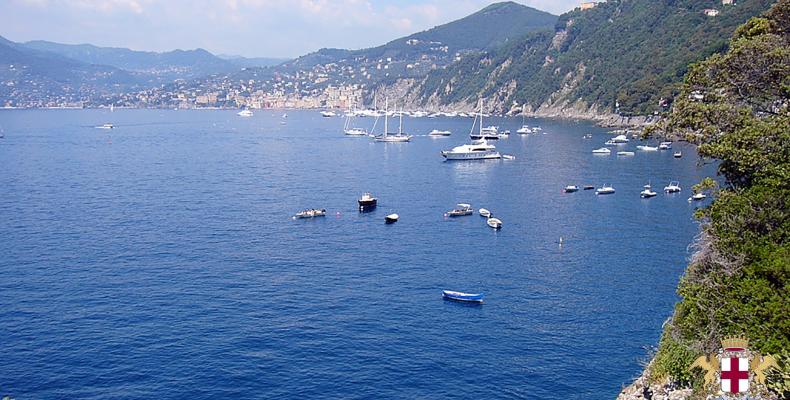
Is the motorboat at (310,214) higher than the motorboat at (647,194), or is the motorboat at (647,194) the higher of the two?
the motorboat at (647,194)

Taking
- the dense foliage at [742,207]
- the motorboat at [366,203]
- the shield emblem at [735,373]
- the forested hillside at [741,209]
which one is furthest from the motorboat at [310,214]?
the shield emblem at [735,373]

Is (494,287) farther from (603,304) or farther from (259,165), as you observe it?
(259,165)

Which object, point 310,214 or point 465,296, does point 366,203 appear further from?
point 465,296

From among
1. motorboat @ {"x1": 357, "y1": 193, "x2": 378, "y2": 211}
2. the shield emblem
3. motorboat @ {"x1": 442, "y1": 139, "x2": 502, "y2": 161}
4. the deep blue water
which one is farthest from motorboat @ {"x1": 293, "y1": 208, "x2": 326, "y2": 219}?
the shield emblem

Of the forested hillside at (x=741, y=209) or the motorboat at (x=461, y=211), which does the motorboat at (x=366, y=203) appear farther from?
the forested hillside at (x=741, y=209)

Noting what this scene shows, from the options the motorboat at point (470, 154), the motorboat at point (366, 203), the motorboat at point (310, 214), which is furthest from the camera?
the motorboat at point (470, 154)

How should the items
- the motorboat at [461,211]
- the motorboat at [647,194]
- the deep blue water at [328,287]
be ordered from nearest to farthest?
the deep blue water at [328,287]
the motorboat at [461,211]
the motorboat at [647,194]
